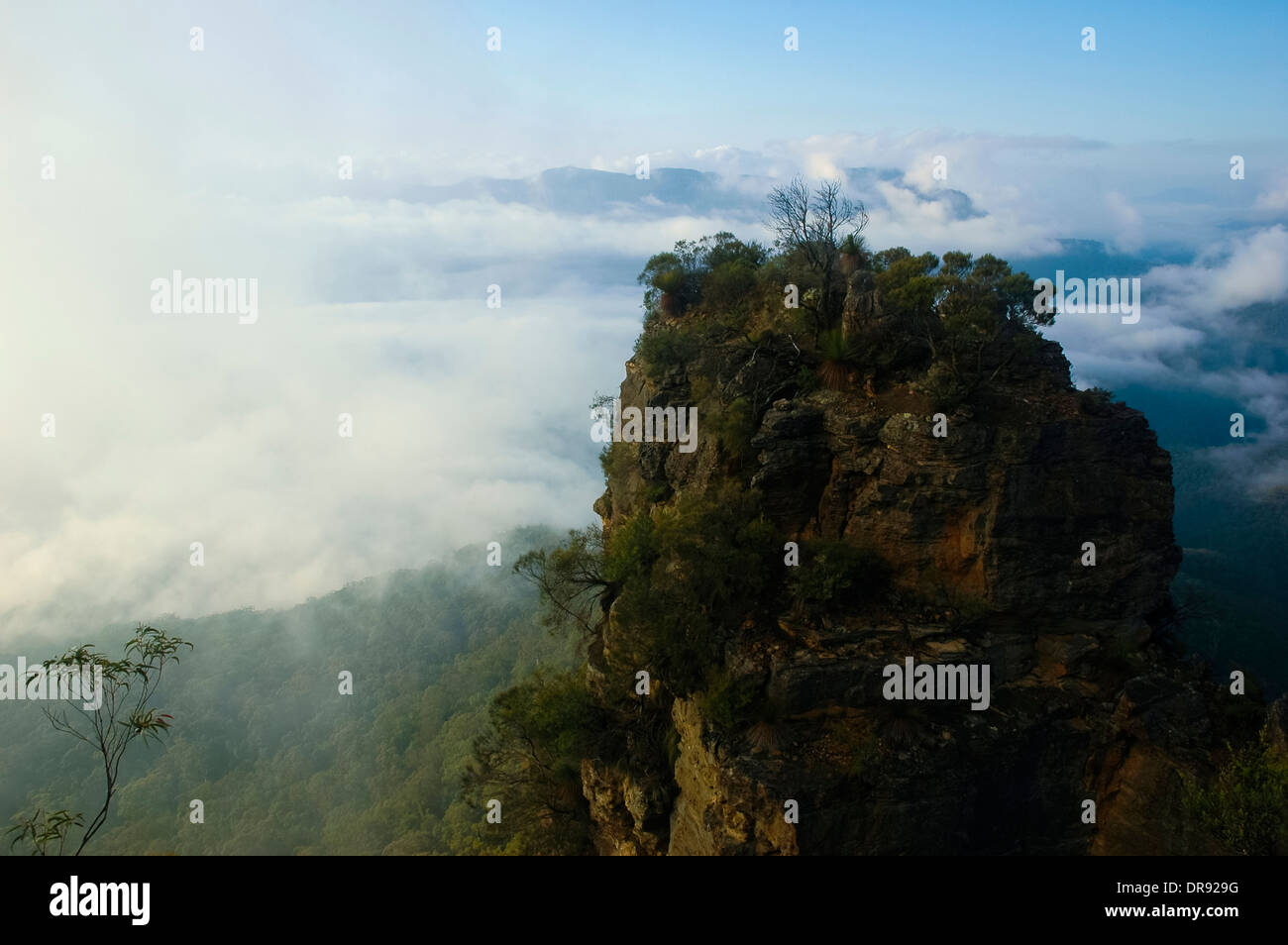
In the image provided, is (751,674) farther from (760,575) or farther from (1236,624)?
(1236,624)
